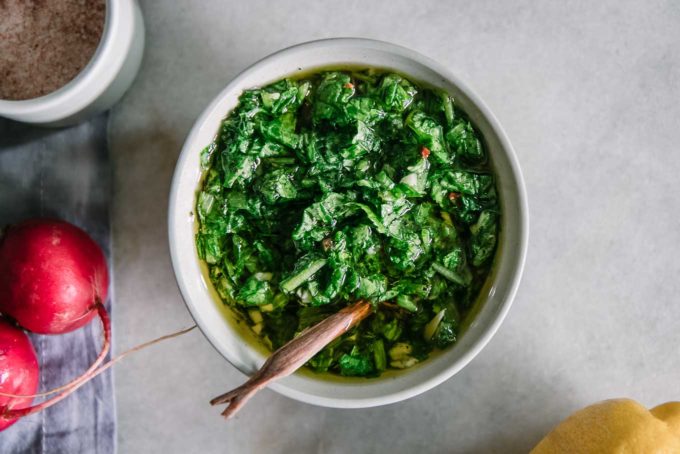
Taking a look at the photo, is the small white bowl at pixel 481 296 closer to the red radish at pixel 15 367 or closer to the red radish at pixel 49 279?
the red radish at pixel 49 279

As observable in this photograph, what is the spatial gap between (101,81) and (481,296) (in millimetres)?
988

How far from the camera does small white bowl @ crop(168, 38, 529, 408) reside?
149cm

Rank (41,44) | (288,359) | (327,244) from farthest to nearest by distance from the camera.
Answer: (41,44)
(327,244)
(288,359)

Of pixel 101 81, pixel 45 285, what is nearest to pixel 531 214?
pixel 101 81

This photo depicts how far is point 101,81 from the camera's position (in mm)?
1659

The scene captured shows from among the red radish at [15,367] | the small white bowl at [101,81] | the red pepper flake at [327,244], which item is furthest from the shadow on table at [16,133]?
the red pepper flake at [327,244]

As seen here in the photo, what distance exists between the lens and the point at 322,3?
6.03ft

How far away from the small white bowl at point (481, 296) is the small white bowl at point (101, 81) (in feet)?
1.00

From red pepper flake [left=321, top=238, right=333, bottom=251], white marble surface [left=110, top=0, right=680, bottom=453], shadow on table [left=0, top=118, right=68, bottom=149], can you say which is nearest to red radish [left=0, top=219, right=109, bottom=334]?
white marble surface [left=110, top=0, right=680, bottom=453]

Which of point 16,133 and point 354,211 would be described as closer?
point 354,211

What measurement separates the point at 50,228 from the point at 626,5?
153 cm

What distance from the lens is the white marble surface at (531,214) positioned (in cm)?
183

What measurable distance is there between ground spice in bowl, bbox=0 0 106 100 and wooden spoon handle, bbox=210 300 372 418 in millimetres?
805

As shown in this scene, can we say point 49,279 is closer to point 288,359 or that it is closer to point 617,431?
Result: point 288,359
